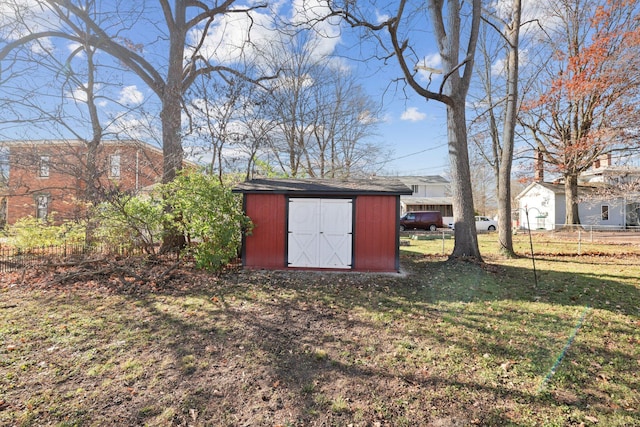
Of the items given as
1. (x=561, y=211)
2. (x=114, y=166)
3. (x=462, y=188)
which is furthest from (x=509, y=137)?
(x=561, y=211)

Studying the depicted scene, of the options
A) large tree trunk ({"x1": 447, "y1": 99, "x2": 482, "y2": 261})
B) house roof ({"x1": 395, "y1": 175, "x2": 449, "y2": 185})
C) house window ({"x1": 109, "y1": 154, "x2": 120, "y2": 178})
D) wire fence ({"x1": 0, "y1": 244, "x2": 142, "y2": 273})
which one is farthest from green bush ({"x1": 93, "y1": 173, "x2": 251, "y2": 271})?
house roof ({"x1": 395, "y1": 175, "x2": 449, "y2": 185})

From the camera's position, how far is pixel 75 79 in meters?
7.58

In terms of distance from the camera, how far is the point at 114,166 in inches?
253

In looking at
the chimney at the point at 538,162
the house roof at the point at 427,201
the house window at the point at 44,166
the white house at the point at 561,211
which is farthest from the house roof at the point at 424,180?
the house window at the point at 44,166

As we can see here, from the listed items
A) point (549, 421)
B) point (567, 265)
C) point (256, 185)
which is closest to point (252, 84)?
point (256, 185)

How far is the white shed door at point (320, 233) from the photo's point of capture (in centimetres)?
691

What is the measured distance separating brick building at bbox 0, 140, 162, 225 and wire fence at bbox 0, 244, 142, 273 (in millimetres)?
736

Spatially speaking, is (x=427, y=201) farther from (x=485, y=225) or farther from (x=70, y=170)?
(x=70, y=170)

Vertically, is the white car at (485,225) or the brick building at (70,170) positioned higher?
the brick building at (70,170)

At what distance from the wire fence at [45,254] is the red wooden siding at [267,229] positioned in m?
3.10

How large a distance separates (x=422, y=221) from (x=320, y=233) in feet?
57.0

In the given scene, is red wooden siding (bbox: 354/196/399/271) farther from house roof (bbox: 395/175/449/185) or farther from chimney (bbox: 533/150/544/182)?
house roof (bbox: 395/175/449/185)

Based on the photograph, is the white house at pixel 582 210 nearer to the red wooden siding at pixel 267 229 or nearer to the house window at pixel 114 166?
the red wooden siding at pixel 267 229

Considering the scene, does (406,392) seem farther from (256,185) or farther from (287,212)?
(256,185)
